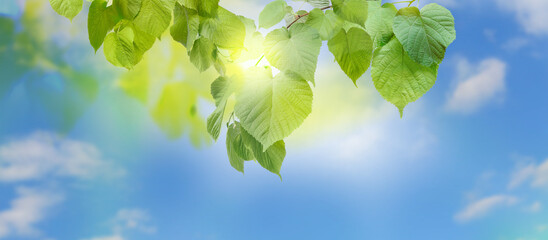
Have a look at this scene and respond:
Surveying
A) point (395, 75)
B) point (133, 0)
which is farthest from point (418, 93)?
point (133, 0)

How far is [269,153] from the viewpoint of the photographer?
309mm

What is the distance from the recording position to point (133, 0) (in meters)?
0.35

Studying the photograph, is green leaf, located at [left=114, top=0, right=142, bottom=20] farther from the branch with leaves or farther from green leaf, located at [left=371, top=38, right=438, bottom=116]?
green leaf, located at [left=371, top=38, right=438, bottom=116]

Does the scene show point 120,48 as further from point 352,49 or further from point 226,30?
point 352,49

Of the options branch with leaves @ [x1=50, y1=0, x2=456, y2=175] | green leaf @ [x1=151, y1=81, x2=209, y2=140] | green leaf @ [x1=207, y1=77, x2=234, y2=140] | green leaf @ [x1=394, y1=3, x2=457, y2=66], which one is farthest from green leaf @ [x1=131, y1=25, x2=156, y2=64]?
green leaf @ [x1=151, y1=81, x2=209, y2=140]

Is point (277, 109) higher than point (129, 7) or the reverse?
the reverse

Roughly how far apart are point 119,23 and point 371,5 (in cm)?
21

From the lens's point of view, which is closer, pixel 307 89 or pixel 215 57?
pixel 307 89

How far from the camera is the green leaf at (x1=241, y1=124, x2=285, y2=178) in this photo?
1.01 feet

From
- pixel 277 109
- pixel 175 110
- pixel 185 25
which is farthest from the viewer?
pixel 175 110

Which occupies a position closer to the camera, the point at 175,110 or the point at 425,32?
the point at 425,32

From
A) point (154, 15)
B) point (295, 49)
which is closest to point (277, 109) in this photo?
point (295, 49)

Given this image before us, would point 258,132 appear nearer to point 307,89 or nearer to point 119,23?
point 307,89

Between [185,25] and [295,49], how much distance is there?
0.44 ft
